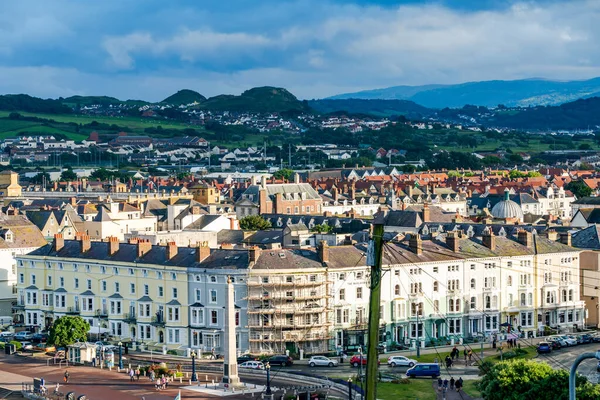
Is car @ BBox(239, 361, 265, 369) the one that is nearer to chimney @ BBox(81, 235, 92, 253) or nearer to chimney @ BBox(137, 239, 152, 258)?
chimney @ BBox(137, 239, 152, 258)

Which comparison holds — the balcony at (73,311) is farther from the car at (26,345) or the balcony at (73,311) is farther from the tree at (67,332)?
the tree at (67,332)

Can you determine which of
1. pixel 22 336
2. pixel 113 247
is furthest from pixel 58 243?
pixel 22 336

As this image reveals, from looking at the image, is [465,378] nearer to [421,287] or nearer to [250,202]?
[421,287]

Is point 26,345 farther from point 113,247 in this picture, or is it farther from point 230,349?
point 230,349

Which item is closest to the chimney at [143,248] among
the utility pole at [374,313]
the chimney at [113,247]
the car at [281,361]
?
the chimney at [113,247]

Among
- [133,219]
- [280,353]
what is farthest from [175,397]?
[133,219]

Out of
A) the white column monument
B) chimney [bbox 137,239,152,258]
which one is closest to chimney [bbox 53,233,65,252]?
chimney [bbox 137,239,152,258]
